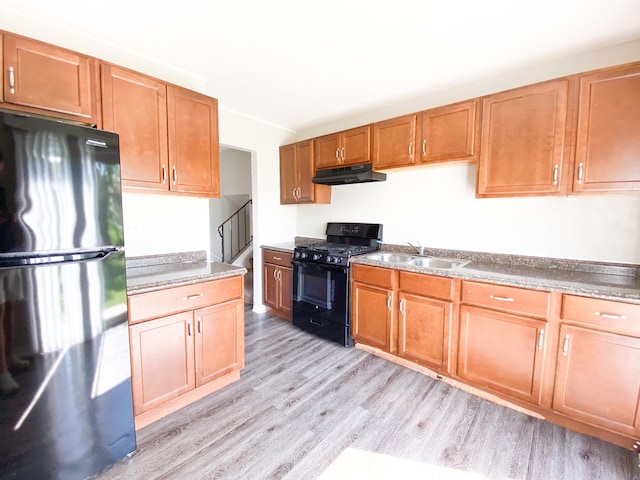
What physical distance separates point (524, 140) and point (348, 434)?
2.39 metres

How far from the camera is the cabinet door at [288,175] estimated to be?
12.3 feet

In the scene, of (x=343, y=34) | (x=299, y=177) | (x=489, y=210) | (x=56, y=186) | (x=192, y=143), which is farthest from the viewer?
(x=299, y=177)

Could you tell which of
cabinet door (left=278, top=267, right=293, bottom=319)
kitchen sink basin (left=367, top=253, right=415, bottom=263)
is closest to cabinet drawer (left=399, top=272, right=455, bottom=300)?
kitchen sink basin (left=367, top=253, right=415, bottom=263)

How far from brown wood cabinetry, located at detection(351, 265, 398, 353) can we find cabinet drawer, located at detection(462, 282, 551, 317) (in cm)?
62

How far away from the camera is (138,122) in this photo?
1.92 meters

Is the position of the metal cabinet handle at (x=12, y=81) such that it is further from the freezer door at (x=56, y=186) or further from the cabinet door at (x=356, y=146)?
the cabinet door at (x=356, y=146)

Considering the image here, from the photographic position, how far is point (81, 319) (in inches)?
53.1

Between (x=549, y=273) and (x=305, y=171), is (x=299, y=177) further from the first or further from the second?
(x=549, y=273)

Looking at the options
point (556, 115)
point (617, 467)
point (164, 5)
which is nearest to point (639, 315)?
point (617, 467)

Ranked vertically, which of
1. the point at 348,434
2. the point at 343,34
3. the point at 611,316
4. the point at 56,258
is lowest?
the point at 348,434

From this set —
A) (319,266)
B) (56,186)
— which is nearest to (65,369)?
(56,186)

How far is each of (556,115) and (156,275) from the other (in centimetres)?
299

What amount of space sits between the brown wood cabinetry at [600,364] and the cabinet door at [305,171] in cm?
267

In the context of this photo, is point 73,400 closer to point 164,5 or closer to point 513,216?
point 164,5
